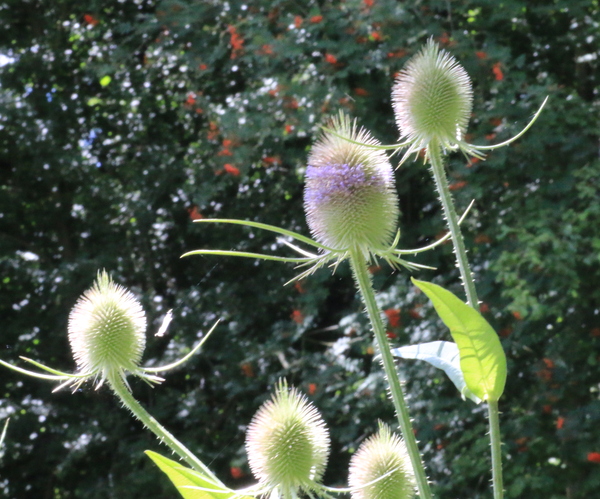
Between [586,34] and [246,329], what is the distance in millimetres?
2076

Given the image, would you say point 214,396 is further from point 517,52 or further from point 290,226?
point 517,52

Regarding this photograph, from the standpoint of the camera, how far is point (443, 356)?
1.06 meters

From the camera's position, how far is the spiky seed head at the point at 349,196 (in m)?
1.07

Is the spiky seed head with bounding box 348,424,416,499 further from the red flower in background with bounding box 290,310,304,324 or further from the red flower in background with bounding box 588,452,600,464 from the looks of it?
the red flower in background with bounding box 290,310,304,324

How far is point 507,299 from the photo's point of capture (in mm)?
3207

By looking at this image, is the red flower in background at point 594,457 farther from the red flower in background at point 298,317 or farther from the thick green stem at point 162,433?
the thick green stem at point 162,433

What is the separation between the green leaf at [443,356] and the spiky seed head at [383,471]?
124 millimetres

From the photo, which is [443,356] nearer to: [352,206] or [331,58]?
[352,206]

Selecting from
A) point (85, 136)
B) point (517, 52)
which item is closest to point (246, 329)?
point (85, 136)

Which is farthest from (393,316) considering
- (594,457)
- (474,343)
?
(474,343)

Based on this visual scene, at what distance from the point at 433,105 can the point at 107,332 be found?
1.83 feet

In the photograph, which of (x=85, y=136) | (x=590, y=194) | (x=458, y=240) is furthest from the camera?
(x=85, y=136)

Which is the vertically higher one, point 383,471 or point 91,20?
point 91,20

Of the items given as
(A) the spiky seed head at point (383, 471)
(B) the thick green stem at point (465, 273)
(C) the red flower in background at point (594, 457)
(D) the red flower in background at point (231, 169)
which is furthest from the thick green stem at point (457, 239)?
(D) the red flower in background at point (231, 169)
